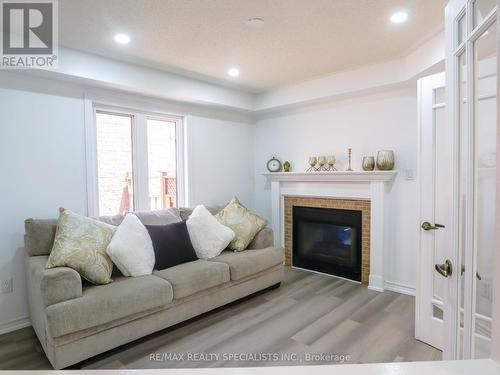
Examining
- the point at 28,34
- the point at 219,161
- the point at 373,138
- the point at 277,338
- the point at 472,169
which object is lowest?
the point at 277,338

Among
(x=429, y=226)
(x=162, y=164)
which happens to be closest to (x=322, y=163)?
(x=429, y=226)

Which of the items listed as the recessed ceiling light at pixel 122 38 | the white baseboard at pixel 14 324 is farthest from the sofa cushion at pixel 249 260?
the recessed ceiling light at pixel 122 38

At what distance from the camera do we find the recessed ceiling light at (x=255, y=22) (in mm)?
2320

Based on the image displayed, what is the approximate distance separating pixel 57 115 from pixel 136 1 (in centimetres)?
152

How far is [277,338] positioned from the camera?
2.48m

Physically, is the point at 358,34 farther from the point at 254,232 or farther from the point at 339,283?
the point at 339,283

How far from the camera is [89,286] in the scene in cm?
237

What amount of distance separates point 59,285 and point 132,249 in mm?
649

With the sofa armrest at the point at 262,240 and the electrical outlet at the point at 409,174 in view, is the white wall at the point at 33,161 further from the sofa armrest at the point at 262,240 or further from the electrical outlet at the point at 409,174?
the electrical outlet at the point at 409,174

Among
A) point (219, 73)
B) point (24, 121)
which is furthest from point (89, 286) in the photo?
point (219, 73)

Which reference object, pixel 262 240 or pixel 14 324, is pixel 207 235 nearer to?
pixel 262 240

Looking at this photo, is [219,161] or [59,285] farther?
[219,161]

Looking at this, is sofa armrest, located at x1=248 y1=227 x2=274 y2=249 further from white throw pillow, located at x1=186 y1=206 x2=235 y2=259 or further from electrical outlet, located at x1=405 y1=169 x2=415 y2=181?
electrical outlet, located at x1=405 y1=169 x2=415 y2=181

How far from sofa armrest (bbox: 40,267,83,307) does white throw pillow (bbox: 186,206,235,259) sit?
4.10 ft
